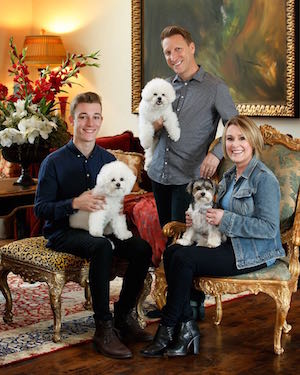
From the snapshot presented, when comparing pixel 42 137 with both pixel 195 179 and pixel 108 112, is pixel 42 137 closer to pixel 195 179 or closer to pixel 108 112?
pixel 195 179

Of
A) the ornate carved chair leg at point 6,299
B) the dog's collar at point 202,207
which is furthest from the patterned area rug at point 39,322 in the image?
the dog's collar at point 202,207

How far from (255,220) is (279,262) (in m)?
0.30

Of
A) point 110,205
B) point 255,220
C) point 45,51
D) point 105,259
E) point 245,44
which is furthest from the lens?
point 45,51

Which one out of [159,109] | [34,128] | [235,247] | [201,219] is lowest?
[235,247]

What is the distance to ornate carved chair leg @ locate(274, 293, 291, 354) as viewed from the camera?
136 inches

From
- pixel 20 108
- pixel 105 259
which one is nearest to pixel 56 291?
pixel 105 259

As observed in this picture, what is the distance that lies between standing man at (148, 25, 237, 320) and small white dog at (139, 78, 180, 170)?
48mm

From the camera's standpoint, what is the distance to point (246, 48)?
5.28 meters

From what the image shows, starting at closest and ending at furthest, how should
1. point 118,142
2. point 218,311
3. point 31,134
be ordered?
point 218,311, point 31,134, point 118,142

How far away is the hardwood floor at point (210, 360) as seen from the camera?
10.9 ft

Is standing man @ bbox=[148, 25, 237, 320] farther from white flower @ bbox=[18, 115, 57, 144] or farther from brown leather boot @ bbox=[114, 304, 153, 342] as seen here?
white flower @ bbox=[18, 115, 57, 144]

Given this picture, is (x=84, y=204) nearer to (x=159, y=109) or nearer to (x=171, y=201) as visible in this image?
(x=171, y=201)

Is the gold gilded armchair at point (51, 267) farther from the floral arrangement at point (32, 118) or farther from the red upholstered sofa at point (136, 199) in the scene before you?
the red upholstered sofa at point (136, 199)

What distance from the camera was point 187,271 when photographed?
134 inches
